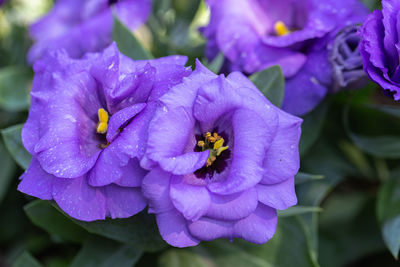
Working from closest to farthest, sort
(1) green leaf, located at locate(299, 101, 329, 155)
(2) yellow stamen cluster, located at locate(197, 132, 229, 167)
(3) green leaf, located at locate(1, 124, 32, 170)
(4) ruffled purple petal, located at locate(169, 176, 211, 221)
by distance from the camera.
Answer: (4) ruffled purple petal, located at locate(169, 176, 211, 221) → (2) yellow stamen cluster, located at locate(197, 132, 229, 167) → (3) green leaf, located at locate(1, 124, 32, 170) → (1) green leaf, located at locate(299, 101, 329, 155)

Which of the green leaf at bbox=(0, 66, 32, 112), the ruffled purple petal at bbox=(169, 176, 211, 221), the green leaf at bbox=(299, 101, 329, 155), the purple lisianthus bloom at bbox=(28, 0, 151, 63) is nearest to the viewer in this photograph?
the ruffled purple petal at bbox=(169, 176, 211, 221)

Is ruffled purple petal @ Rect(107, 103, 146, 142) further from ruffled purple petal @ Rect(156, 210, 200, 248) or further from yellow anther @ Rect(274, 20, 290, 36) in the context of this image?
yellow anther @ Rect(274, 20, 290, 36)

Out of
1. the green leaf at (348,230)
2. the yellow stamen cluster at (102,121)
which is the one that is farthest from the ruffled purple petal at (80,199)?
the green leaf at (348,230)

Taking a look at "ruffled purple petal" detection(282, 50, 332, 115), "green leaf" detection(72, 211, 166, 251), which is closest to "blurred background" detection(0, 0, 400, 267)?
"green leaf" detection(72, 211, 166, 251)

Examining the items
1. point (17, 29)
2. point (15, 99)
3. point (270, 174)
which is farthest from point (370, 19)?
point (17, 29)

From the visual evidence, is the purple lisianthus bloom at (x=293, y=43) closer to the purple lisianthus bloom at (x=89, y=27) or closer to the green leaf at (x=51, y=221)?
the purple lisianthus bloom at (x=89, y=27)

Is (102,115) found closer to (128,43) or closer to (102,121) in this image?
(102,121)

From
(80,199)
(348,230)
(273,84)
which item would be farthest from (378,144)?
(80,199)
